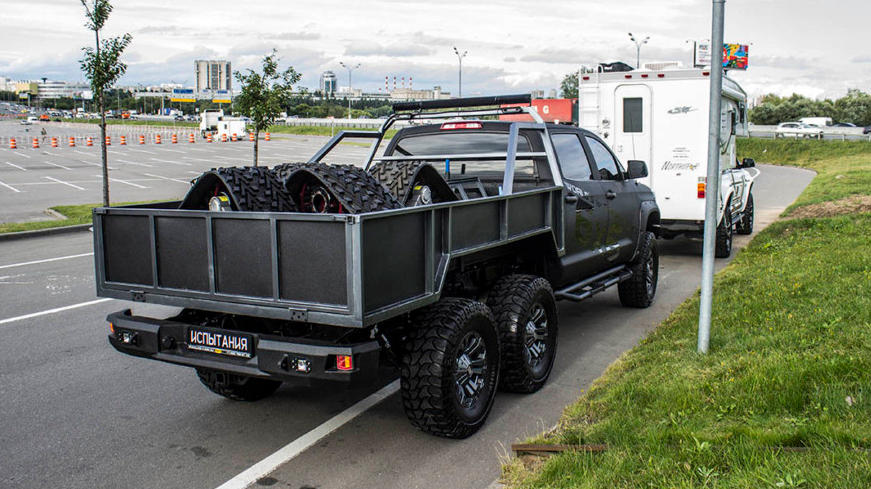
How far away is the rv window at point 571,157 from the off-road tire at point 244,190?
295 cm

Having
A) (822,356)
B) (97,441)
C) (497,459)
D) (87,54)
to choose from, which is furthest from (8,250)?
(822,356)

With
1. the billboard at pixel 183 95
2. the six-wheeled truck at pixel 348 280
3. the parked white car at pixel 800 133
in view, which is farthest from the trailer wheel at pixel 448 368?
the billboard at pixel 183 95

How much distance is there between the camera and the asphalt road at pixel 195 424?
4359mm

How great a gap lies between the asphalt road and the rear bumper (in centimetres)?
60

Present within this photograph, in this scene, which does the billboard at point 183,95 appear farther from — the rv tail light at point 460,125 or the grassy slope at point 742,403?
the grassy slope at point 742,403

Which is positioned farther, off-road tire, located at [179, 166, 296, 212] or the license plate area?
off-road tire, located at [179, 166, 296, 212]

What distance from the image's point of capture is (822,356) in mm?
5074

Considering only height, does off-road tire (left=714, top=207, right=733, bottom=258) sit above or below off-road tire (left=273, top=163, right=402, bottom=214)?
below

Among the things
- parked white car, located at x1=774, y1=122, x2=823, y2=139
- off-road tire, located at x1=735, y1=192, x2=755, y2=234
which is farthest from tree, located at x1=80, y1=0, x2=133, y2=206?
parked white car, located at x1=774, y1=122, x2=823, y2=139

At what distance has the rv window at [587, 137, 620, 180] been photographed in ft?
25.7

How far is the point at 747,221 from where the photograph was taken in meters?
14.8

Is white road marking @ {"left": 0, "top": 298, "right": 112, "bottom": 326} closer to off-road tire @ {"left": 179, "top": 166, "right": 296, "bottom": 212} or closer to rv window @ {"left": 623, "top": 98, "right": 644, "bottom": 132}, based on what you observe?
off-road tire @ {"left": 179, "top": 166, "right": 296, "bottom": 212}

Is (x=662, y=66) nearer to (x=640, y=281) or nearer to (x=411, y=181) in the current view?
(x=640, y=281)

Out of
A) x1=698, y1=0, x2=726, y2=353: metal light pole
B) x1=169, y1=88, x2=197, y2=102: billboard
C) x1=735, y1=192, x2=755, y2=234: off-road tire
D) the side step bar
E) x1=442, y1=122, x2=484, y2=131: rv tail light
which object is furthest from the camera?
x1=169, y1=88, x2=197, y2=102: billboard
